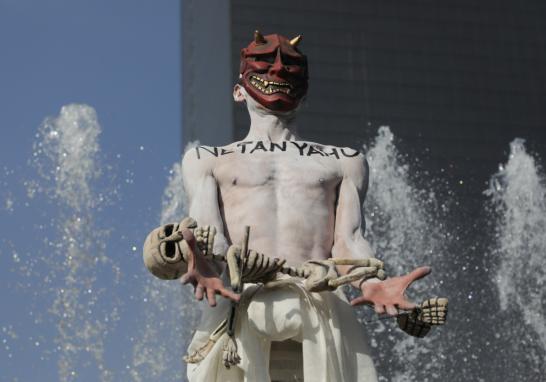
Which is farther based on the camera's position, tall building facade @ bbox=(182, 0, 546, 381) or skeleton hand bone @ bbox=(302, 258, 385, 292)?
tall building facade @ bbox=(182, 0, 546, 381)

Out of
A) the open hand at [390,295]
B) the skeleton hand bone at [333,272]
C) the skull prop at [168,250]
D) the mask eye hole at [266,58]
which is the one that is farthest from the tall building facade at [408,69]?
the skull prop at [168,250]

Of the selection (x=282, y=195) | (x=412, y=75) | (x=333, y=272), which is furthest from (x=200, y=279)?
(x=412, y=75)

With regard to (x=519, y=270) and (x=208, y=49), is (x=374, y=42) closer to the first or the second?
(x=208, y=49)

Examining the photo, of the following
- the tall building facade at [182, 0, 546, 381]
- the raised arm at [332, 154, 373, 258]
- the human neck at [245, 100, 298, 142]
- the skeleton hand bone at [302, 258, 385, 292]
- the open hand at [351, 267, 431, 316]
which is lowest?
the open hand at [351, 267, 431, 316]

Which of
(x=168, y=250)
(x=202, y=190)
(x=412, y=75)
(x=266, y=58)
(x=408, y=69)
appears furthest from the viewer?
(x=412, y=75)

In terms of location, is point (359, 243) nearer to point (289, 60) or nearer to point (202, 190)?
point (202, 190)

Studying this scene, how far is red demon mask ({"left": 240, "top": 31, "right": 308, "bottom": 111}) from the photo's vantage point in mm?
10703

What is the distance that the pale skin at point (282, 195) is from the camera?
396 inches

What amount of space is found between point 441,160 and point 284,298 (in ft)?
255

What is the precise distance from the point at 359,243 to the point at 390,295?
730 millimetres

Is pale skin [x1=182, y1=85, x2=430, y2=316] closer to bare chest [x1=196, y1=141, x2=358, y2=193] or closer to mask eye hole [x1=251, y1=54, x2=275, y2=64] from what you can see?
bare chest [x1=196, y1=141, x2=358, y2=193]

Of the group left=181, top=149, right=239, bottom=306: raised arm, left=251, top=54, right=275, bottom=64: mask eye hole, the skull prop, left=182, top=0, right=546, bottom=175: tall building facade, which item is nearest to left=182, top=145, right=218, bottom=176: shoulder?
left=181, top=149, right=239, bottom=306: raised arm

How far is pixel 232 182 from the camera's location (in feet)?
33.8

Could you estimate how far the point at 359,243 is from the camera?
33.2ft
